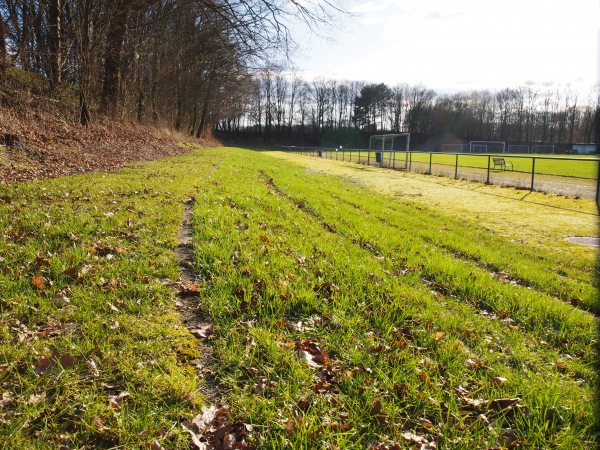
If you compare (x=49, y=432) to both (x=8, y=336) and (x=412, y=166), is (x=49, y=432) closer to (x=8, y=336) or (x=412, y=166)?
(x=8, y=336)

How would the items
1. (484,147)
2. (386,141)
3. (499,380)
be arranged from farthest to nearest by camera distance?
(484,147) < (386,141) < (499,380)

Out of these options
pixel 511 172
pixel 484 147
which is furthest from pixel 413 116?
pixel 511 172

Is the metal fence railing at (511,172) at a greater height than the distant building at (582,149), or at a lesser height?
lesser

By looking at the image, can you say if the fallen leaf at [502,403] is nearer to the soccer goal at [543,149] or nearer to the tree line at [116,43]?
the tree line at [116,43]

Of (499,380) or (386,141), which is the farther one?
(386,141)

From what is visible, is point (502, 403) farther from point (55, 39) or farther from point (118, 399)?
point (55, 39)

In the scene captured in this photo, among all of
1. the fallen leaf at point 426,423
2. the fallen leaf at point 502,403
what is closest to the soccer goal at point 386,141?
the fallen leaf at point 502,403

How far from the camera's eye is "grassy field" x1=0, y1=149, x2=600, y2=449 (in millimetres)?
2145

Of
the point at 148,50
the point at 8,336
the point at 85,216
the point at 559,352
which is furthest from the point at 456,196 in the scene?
the point at 148,50

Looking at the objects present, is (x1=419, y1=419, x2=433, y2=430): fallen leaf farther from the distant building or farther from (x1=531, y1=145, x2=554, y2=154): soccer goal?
(x1=531, y1=145, x2=554, y2=154): soccer goal

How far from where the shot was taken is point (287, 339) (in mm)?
3012

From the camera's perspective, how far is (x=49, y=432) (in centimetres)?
197

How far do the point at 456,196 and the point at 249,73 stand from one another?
24.3 meters

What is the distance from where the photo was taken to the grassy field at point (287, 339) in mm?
2145
